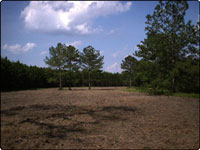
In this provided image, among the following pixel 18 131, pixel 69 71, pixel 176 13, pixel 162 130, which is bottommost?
pixel 162 130

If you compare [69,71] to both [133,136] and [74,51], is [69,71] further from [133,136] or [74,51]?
[133,136]

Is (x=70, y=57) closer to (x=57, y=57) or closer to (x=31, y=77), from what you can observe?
(x=57, y=57)

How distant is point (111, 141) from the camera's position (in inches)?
115

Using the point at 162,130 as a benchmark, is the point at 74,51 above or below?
above

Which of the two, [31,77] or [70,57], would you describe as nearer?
[70,57]

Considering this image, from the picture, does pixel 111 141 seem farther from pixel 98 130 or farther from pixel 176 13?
pixel 176 13

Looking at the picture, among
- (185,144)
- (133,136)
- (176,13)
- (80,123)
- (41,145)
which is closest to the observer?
(41,145)

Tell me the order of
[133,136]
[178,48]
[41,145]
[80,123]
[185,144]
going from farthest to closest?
1. [80,123]
2. [133,136]
3. [178,48]
4. [185,144]
5. [41,145]

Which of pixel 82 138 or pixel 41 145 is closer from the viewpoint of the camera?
pixel 41 145

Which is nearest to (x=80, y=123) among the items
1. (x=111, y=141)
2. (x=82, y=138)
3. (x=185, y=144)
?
(x=82, y=138)

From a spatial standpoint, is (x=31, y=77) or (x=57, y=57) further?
(x=31, y=77)

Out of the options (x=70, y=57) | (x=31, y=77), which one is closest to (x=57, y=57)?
(x=70, y=57)

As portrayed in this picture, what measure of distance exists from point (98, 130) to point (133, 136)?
1.01m

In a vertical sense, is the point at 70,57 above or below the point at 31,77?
above
